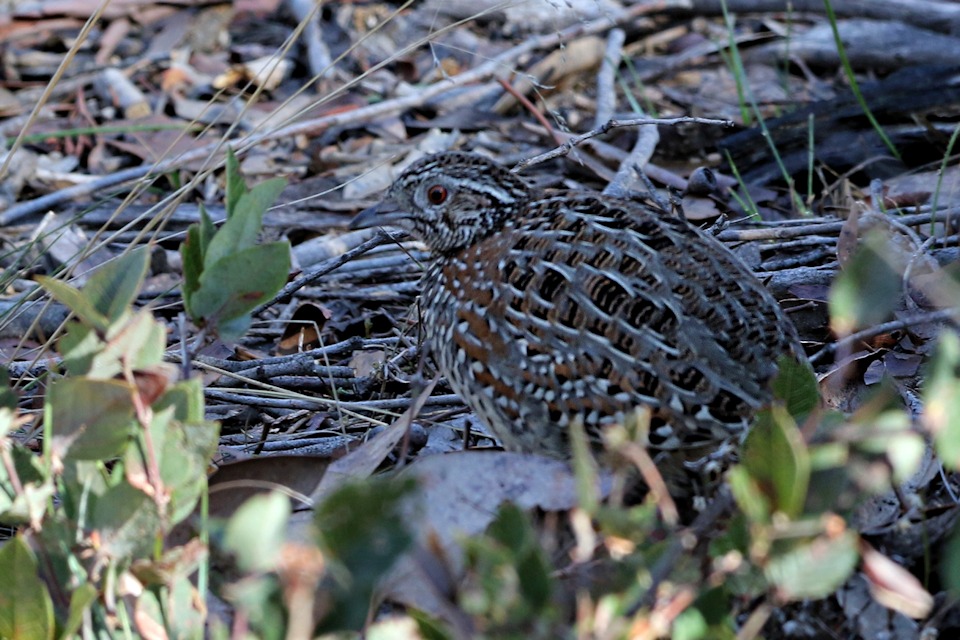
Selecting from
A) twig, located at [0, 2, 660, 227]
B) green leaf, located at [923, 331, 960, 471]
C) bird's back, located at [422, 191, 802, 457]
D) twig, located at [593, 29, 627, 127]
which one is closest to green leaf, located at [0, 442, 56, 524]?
bird's back, located at [422, 191, 802, 457]

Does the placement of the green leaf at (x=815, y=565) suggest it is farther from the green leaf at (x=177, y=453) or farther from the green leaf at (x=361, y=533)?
the green leaf at (x=177, y=453)

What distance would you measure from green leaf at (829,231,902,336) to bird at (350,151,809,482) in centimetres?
93

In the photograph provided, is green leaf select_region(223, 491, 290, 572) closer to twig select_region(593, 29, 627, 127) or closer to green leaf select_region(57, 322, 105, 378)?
green leaf select_region(57, 322, 105, 378)

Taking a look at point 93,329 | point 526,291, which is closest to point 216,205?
point 526,291

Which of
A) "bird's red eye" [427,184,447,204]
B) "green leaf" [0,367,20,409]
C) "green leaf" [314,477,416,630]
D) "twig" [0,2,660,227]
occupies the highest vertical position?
"green leaf" [314,477,416,630]

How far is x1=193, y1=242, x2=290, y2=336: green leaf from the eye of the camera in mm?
2932

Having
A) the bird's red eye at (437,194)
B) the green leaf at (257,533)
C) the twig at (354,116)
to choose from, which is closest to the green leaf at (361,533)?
the green leaf at (257,533)

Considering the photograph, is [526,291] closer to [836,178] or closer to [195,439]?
[195,439]

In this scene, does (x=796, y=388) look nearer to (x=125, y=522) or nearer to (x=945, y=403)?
(x=945, y=403)

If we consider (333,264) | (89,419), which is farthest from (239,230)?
(333,264)

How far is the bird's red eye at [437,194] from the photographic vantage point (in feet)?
14.2

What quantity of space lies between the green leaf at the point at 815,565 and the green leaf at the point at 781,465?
0.08 m

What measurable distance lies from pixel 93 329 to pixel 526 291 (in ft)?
4.65

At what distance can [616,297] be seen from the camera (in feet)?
11.6
